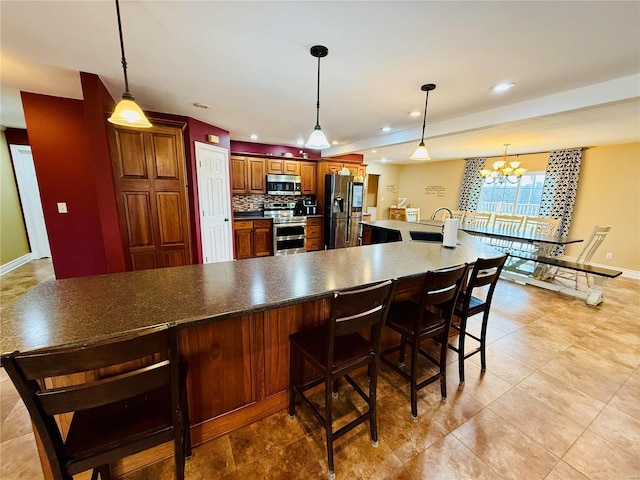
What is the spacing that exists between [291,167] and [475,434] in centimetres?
530

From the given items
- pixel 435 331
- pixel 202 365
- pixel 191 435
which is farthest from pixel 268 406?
pixel 435 331

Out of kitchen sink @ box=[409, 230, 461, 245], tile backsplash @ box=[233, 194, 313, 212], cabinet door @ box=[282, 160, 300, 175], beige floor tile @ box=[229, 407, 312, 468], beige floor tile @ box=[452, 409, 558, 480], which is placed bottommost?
beige floor tile @ box=[452, 409, 558, 480]

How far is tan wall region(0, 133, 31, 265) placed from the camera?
4277 mm

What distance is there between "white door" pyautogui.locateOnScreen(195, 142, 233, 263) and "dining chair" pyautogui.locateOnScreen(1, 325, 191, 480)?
10.1ft

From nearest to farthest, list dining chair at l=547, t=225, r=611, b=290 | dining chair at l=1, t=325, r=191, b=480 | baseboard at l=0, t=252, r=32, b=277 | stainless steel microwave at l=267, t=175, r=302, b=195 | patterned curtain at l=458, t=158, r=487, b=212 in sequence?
dining chair at l=1, t=325, r=191, b=480 < dining chair at l=547, t=225, r=611, b=290 < baseboard at l=0, t=252, r=32, b=277 < stainless steel microwave at l=267, t=175, r=302, b=195 < patterned curtain at l=458, t=158, r=487, b=212

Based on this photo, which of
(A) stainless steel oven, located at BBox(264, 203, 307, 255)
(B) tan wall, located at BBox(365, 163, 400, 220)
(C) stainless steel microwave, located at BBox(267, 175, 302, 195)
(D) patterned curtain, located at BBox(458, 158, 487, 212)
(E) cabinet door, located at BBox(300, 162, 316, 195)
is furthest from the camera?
(B) tan wall, located at BBox(365, 163, 400, 220)

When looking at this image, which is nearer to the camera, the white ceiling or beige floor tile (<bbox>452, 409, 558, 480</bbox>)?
beige floor tile (<bbox>452, 409, 558, 480</bbox>)

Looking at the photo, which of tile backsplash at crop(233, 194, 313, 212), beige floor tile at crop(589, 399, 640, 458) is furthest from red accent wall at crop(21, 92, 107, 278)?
beige floor tile at crop(589, 399, 640, 458)

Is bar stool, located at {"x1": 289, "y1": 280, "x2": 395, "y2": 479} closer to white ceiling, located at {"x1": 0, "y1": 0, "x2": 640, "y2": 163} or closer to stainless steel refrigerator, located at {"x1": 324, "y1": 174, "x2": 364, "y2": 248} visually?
white ceiling, located at {"x1": 0, "y1": 0, "x2": 640, "y2": 163}

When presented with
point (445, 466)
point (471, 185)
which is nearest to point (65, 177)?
point (445, 466)

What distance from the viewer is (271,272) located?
64.1 inches

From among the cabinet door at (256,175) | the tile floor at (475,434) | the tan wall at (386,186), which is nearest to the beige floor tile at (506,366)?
the tile floor at (475,434)

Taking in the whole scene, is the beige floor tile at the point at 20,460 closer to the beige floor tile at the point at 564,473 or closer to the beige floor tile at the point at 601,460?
the beige floor tile at the point at 564,473

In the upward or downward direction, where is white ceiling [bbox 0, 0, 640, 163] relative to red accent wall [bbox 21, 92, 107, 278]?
upward
